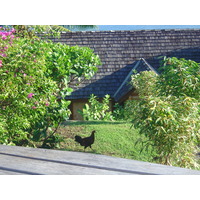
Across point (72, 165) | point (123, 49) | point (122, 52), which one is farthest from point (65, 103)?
point (123, 49)

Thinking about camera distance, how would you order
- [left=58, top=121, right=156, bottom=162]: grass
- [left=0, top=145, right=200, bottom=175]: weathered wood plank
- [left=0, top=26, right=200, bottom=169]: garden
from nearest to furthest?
[left=0, top=145, right=200, bottom=175]: weathered wood plank → [left=0, top=26, right=200, bottom=169]: garden → [left=58, top=121, right=156, bottom=162]: grass

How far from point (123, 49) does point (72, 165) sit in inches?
433

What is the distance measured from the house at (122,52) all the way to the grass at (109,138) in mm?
2805

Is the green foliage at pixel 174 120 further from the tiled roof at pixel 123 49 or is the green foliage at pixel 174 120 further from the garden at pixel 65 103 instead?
the tiled roof at pixel 123 49

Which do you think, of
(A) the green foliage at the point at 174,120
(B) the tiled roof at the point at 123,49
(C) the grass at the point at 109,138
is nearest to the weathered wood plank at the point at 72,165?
(A) the green foliage at the point at 174,120

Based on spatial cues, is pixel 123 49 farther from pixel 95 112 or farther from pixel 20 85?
pixel 20 85

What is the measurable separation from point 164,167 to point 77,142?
5.41 metres

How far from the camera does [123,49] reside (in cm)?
1364

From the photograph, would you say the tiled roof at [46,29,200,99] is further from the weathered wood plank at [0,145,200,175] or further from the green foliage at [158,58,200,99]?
the weathered wood plank at [0,145,200,175]

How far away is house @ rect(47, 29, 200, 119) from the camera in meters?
12.5

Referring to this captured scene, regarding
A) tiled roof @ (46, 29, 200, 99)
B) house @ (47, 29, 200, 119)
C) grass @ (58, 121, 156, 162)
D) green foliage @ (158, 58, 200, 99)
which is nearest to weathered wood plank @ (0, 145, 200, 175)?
green foliage @ (158, 58, 200, 99)

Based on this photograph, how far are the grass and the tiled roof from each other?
9.98ft

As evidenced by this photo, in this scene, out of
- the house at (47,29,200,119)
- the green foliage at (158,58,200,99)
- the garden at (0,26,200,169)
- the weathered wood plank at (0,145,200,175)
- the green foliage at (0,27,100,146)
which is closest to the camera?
the weathered wood plank at (0,145,200,175)
